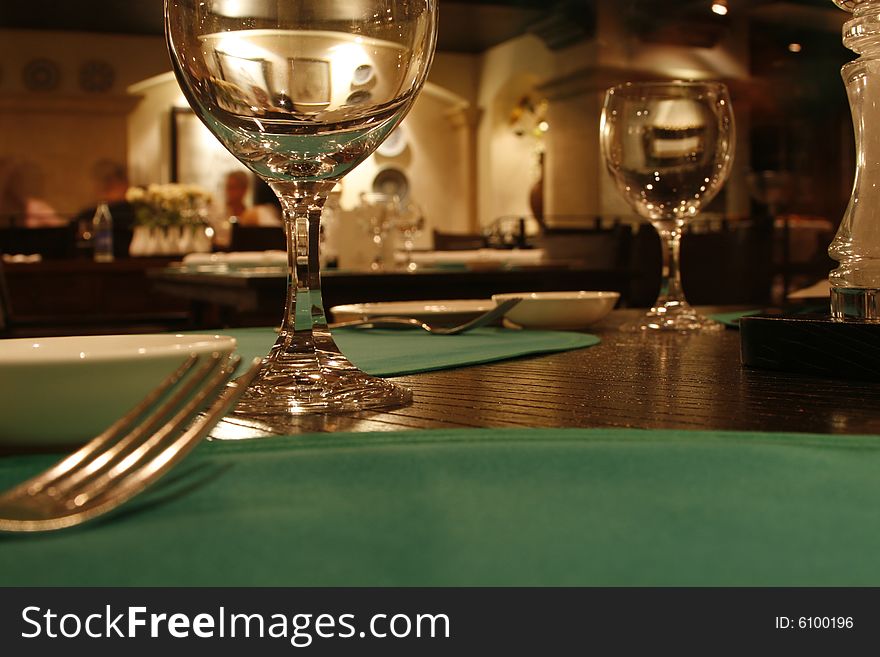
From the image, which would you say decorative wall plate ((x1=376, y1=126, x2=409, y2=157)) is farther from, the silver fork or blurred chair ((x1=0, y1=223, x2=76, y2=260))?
the silver fork

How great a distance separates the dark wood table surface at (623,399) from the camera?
0.33m

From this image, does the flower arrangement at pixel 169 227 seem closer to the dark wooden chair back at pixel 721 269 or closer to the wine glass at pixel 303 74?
the dark wooden chair back at pixel 721 269

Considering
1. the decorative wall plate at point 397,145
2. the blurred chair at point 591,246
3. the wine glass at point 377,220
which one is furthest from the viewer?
the decorative wall plate at point 397,145

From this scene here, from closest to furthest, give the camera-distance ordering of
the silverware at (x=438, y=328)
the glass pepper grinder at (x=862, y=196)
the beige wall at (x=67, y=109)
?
the glass pepper grinder at (x=862, y=196) → the silverware at (x=438, y=328) → the beige wall at (x=67, y=109)

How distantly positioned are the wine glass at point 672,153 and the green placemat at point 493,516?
0.55 m

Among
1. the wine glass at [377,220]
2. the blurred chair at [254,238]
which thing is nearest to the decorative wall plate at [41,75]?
the blurred chair at [254,238]

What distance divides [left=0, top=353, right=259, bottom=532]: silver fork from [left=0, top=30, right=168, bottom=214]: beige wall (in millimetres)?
9315

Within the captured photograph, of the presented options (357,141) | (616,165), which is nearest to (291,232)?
(357,141)

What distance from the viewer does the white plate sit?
2.54ft

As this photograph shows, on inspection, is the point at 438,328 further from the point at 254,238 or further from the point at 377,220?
the point at 254,238

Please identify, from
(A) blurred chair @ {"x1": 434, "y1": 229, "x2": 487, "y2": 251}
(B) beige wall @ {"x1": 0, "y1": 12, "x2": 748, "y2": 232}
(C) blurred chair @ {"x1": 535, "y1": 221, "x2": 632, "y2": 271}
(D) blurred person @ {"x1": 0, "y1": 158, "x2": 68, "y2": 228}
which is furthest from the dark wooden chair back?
(D) blurred person @ {"x1": 0, "y1": 158, "x2": 68, "y2": 228}

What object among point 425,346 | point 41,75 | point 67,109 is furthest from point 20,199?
point 425,346

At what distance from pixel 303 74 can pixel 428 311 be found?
39cm

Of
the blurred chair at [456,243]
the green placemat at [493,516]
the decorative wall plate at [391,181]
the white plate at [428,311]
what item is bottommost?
the green placemat at [493,516]
